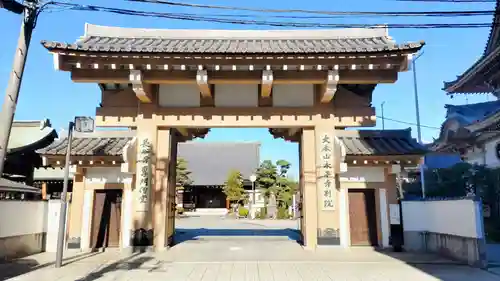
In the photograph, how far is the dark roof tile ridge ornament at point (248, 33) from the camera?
11.3 meters

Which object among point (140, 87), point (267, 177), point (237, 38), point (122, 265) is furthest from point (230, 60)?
point (267, 177)

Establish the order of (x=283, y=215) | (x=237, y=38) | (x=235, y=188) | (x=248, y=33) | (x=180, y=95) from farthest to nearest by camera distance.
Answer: (x=235, y=188) → (x=283, y=215) → (x=248, y=33) → (x=237, y=38) → (x=180, y=95)

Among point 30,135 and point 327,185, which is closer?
point 327,185

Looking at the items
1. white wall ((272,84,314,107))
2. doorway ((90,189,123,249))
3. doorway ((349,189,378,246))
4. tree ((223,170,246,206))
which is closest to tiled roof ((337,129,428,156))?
doorway ((349,189,378,246))

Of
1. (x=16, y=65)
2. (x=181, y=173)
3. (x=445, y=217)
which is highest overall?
(x=181, y=173)

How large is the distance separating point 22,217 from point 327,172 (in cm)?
817

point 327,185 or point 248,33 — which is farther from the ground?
point 248,33

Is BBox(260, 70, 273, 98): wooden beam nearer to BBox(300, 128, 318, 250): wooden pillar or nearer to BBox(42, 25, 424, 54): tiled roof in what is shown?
BBox(42, 25, 424, 54): tiled roof

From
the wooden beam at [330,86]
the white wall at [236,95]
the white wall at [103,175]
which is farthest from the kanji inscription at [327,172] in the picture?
the white wall at [103,175]

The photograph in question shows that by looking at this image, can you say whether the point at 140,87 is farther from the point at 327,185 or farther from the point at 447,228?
the point at 447,228

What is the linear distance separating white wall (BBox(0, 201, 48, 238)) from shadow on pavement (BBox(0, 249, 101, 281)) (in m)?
0.71

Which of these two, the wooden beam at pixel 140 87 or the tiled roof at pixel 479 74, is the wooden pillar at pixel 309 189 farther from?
the tiled roof at pixel 479 74

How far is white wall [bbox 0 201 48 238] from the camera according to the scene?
27.7 feet

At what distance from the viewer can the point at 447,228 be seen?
8.80 m
